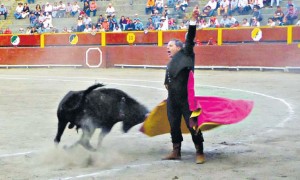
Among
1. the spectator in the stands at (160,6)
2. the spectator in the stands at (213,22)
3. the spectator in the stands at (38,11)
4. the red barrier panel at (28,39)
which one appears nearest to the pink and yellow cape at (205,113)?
the spectator in the stands at (213,22)

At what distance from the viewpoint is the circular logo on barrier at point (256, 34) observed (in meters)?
20.0

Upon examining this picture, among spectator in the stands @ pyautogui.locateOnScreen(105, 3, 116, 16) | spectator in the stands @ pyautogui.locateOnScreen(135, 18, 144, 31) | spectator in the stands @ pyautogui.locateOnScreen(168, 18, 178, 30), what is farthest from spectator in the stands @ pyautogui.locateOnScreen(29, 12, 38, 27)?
spectator in the stands @ pyautogui.locateOnScreen(168, 18, 178, 30)

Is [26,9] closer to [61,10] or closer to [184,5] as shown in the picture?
[61,10]

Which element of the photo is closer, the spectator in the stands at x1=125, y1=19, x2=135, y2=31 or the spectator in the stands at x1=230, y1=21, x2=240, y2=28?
the spectator in the stands at x1=230, y1=21, x2=240, y2=28

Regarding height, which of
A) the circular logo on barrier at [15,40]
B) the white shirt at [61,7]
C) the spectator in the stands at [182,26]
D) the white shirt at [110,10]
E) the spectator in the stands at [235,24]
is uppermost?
the white shirt at [61,7]

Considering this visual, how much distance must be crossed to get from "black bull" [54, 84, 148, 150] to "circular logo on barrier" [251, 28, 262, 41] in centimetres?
1395

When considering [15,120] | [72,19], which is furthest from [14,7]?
[15,120]

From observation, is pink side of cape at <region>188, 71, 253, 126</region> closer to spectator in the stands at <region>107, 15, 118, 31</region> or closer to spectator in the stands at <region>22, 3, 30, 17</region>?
spectator in the stands at <region>107, 15, 118, 31</region>

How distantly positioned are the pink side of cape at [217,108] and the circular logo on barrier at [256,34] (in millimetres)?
13959

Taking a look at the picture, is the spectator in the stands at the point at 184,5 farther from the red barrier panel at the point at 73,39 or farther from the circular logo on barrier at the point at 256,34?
the circular logo on barrier at the point at 256,34

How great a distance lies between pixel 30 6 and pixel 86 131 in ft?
78.0

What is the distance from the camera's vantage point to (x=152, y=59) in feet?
71.5

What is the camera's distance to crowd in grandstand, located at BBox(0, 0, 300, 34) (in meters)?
20.9

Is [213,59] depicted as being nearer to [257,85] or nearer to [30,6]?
[257,85]
